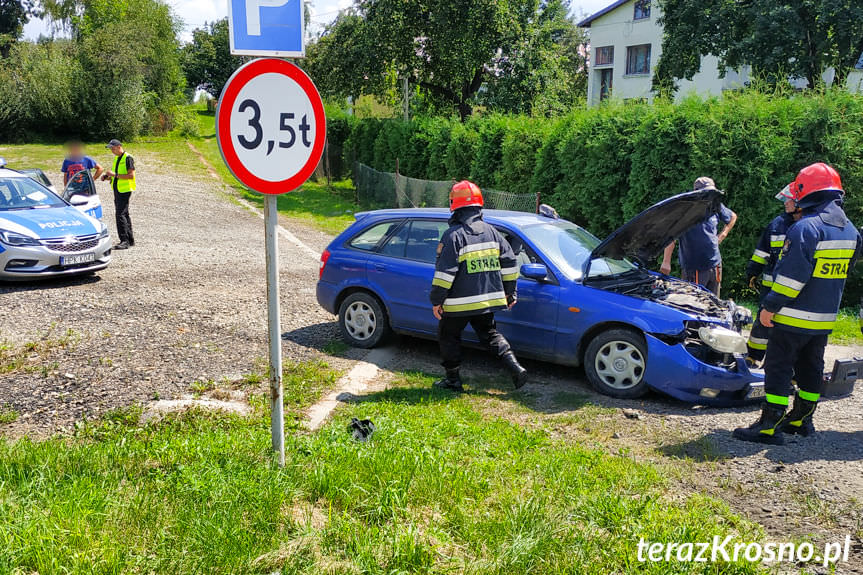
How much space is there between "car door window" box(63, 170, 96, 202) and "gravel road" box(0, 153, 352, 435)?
1.40m

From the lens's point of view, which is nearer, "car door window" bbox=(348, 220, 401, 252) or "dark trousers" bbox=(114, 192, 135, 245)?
"car door window" bbox=(348, 220, 401, 252)

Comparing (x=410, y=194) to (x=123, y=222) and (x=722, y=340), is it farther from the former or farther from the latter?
(x=722, y=340)

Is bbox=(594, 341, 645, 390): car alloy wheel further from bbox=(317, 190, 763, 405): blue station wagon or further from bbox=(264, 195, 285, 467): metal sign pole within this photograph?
bbox=(264, 195, 285, 467): metal sign pole

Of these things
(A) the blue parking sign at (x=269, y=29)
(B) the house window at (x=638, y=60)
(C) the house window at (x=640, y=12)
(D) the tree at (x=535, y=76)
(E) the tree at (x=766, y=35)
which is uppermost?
(C) the house window at (x=640, y=12)

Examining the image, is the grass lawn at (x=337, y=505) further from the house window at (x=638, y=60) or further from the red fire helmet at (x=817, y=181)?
the house window at (x=638, y=60)

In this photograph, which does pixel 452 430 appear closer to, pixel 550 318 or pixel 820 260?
pixel 550 318

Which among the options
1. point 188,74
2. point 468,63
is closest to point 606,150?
point 468,63

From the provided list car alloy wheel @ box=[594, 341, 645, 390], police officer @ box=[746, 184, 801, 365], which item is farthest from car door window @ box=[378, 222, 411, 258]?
police officer @ box=[746, 184, 801, 365]

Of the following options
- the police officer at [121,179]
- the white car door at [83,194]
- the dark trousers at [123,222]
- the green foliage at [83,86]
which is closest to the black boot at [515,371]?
the police officer at [121,179]

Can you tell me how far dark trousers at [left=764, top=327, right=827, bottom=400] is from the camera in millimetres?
5180

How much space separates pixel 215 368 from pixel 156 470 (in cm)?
256

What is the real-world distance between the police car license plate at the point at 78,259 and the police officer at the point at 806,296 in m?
8.98

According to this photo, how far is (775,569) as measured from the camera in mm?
3389

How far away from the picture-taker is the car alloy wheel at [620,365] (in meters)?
6.19
